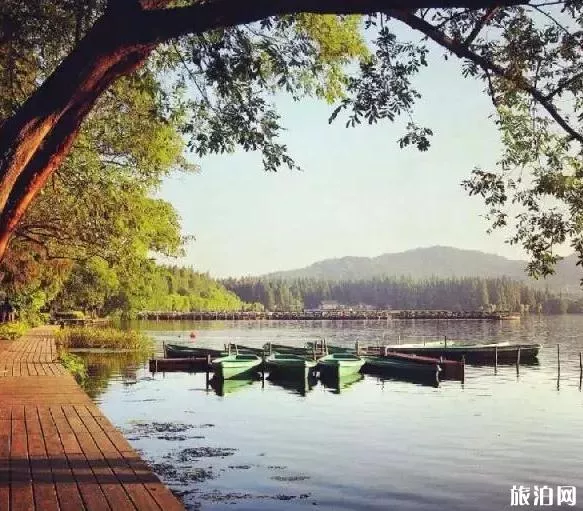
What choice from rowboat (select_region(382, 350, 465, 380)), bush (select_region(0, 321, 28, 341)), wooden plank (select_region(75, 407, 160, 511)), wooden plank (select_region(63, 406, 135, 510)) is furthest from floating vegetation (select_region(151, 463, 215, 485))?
rowboat (select_region(382, 350, 465, 380))

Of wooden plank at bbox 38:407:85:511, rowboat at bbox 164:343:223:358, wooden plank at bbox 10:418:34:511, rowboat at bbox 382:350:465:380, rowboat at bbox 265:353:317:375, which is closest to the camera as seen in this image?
wooden plank at bbox 10:418:34:511

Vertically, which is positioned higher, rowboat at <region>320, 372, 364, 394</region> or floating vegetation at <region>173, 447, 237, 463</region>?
floating vegetation at <region>173, 447, 237, 463</region>

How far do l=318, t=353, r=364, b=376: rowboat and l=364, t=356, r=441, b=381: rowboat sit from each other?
1.44 m

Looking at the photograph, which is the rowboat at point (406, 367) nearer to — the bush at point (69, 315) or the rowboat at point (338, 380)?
the rowboat at point (338, 380)

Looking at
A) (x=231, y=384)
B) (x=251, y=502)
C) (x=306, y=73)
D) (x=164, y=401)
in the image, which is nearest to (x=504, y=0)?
(x=306, y=73)

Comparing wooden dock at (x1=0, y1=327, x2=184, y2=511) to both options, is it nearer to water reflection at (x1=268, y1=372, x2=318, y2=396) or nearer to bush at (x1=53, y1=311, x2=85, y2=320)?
water reflection at (x1=268, y1=372, x2=318, y2=396)

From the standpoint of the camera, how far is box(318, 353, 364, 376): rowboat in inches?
1518

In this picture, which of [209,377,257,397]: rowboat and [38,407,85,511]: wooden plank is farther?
[209,377,257,397]: rowboat

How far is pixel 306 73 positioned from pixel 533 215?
462 cm

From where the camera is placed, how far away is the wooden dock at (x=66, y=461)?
7.57 meters

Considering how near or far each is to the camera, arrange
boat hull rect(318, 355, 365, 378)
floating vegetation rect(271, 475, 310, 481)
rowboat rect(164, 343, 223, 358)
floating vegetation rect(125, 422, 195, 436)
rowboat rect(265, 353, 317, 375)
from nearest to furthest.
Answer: floating vegetation rect(271, 475, 310, 481)
floating vegetation rect(125, 422, 195, 436)
rowboat rect(265, 353, 317, 375)
boat hull rect(318, 355, 365, 378)
rowboat rect(164, 343, 223, 358)

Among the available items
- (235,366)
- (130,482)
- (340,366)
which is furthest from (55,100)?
(340,366)

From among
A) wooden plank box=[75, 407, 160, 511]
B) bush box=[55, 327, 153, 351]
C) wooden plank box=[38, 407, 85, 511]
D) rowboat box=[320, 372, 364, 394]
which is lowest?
rowboat box=[320, 372, 364, 394]

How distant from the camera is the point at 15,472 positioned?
867 cm
